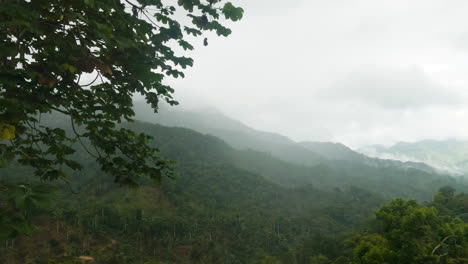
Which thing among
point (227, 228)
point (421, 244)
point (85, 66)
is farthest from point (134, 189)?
point (227, 228)

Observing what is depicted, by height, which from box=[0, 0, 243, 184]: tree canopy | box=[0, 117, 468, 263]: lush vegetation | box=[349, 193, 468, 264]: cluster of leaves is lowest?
box=[0, 117, 468, 263]: lush vegetation

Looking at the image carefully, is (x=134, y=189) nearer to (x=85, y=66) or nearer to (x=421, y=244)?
(x=85, y=66)

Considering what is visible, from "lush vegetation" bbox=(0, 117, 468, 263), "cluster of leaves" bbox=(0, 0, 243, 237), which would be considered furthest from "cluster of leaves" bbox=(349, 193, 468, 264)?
"cluster of leaves" bbox=(0, 0, 243, 237)

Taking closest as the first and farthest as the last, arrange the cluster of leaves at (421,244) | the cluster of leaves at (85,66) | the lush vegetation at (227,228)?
the cluster of leaves at (85,66) → the cluster of leaves at (421,244) → the lush vegetation at (227,228)

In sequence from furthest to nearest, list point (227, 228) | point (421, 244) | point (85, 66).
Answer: point (227, 228), point (421, 244), point (85, 66)

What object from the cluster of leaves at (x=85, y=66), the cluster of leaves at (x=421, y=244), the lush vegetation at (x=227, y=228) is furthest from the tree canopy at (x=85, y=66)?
the cluster of leaves at (x=421, y=244)

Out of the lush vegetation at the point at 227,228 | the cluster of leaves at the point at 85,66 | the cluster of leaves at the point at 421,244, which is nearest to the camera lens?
the cluster of leaves at the point at 85,66

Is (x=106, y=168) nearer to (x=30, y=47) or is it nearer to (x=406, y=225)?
(x=30, y=47)

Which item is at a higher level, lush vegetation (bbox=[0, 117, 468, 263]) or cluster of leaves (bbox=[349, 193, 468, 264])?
cluster of leaves (bbox=[349, 193, 468, 264])

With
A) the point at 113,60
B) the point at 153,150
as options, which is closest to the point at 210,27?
the point at 113,60

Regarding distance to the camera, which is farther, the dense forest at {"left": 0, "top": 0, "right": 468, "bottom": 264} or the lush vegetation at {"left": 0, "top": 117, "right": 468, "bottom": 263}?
the lush vegetation at {"left": 0, "top": 117, "right": 468, "bottom": 263}

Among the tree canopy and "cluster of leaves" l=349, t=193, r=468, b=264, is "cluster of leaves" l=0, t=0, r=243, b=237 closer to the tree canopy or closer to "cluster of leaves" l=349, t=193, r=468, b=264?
the tree canopy

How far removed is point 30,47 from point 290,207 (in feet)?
450

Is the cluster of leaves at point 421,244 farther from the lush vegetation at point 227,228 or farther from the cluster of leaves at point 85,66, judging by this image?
the cluster of leaves at point 85,66
